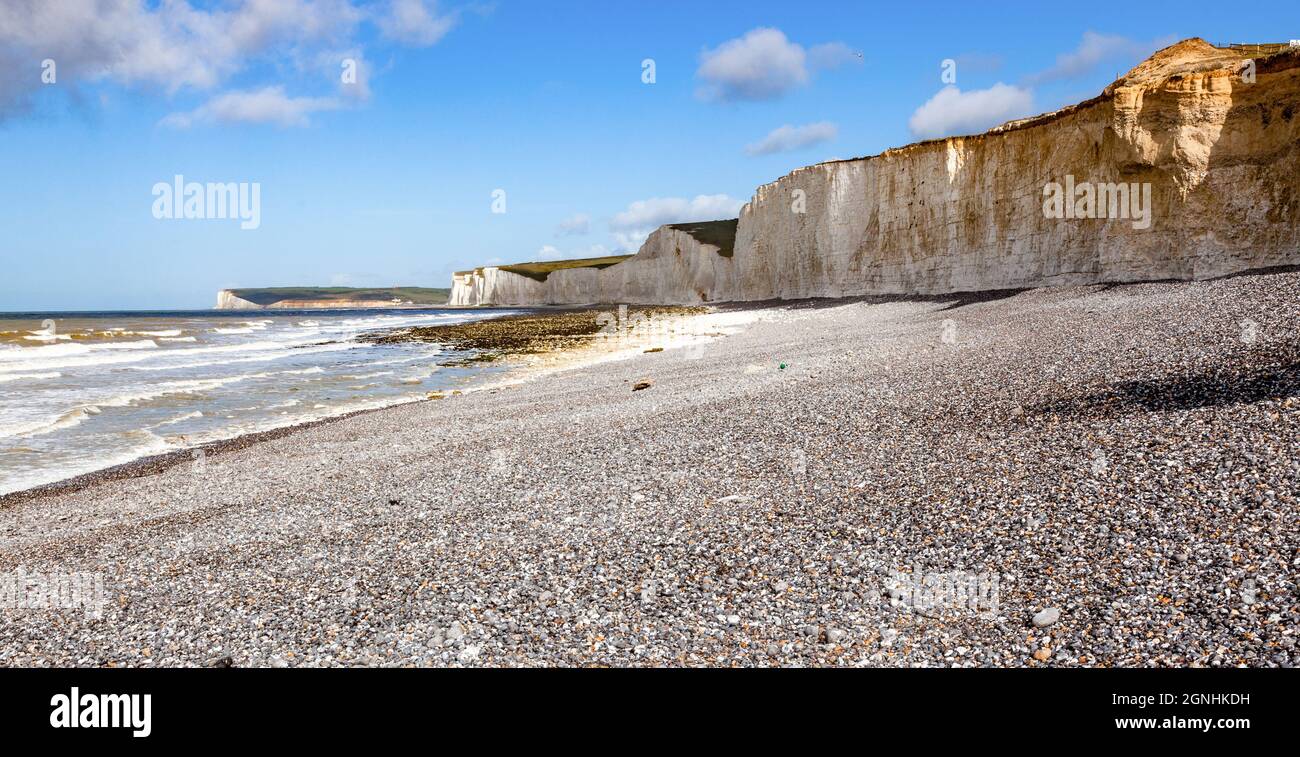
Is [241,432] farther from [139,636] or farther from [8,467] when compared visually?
[139,636]

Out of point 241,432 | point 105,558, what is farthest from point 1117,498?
point 241,432

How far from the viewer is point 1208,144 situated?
26.7 metres

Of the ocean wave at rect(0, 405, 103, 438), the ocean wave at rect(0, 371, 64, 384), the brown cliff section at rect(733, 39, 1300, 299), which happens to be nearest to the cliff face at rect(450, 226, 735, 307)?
the brown cliff section at rect(733, 39, 1300, 299)

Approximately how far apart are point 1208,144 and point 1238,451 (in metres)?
26.6

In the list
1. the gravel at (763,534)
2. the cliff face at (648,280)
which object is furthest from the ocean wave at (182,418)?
the cliff face at (648,280)

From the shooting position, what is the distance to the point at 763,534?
6.63 metres

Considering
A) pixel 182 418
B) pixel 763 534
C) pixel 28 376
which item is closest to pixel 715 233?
pixel 28 376

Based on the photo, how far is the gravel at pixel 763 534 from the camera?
15.6 ft

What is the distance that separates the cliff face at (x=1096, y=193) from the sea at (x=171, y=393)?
2567cm

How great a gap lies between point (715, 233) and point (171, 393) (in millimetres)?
75168

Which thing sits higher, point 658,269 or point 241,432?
point 658,269

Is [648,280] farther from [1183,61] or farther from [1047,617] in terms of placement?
[1047,617]

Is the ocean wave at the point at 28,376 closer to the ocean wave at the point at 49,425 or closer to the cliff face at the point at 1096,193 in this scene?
the ocean wave at the point at 49,425

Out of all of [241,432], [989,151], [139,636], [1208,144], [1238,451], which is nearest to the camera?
[139,636]
